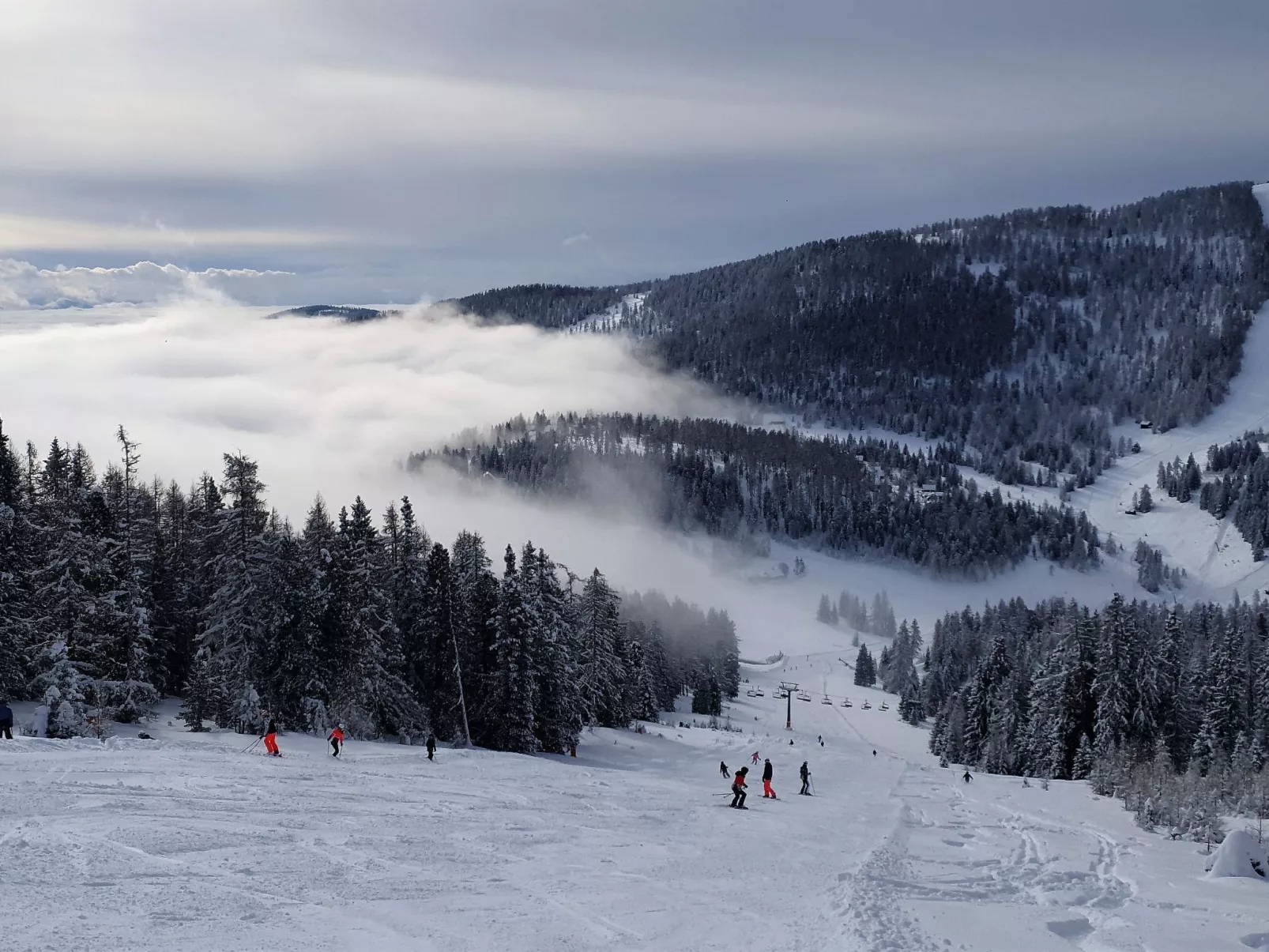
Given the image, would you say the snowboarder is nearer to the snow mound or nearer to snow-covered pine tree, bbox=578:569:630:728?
the snow mound

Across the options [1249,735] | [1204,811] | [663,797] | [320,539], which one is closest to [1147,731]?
[1249,735]

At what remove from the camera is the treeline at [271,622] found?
131 feet

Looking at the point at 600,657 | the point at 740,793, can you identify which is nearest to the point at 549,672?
the point at 600,657

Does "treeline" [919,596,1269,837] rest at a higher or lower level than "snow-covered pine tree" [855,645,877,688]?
higher

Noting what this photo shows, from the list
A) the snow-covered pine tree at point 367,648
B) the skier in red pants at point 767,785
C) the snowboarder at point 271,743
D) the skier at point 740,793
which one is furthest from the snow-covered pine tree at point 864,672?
the snowboarder at point 271,743

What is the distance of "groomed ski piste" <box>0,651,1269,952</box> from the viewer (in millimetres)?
15102

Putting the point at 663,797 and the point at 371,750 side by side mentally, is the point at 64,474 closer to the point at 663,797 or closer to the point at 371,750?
the point at 371,750

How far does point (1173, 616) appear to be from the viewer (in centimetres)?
6134

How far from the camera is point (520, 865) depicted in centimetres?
1978

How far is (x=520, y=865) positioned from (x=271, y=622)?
26.0 metres

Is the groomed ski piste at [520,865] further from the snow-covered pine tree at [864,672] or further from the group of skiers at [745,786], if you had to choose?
the snow-covered pine tree at [864,672]

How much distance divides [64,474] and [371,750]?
34.7m

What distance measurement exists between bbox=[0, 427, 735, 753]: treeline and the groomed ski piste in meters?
7.43

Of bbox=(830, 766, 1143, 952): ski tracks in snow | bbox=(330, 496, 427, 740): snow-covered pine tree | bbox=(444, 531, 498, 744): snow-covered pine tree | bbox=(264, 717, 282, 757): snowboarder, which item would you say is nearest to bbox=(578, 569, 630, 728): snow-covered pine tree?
bbox=(444, 531, 498, 744): snow-covered pine tree
